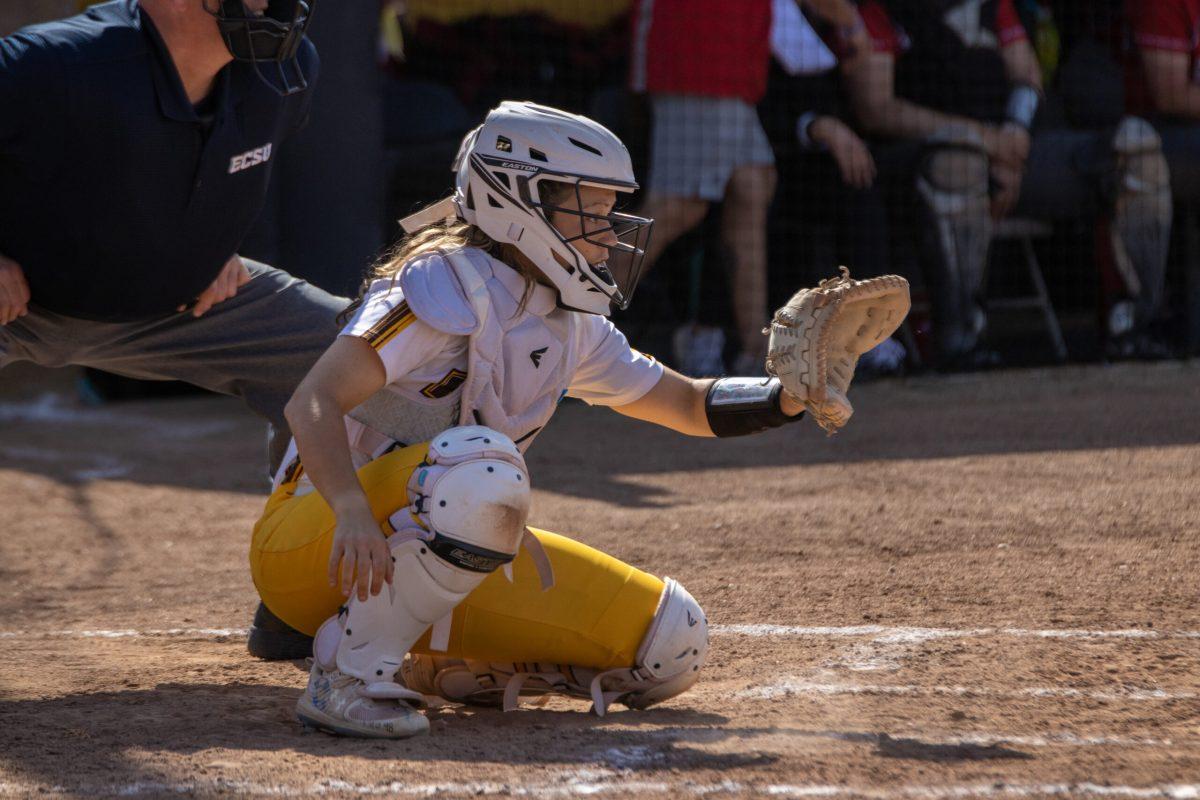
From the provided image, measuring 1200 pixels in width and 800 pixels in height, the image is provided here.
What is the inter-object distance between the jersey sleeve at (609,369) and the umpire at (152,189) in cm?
102

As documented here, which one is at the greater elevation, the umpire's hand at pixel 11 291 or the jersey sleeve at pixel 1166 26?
the jersey sleeve at pixel 1166 26

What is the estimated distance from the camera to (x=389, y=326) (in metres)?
3.17

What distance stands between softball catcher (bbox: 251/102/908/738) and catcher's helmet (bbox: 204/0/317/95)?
792mm

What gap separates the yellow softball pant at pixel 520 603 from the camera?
3.38 m

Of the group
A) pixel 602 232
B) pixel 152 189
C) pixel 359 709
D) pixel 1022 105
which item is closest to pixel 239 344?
pixel 152 189

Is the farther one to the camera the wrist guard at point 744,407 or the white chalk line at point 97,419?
the white chalk line at point 97,419

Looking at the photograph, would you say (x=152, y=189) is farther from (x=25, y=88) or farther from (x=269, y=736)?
(x=269, y=736)

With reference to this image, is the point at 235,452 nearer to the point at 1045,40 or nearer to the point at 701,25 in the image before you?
the point at 701,25

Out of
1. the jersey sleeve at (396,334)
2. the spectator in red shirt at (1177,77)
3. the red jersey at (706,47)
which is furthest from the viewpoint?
the spectator in red shirt at (1177,77)

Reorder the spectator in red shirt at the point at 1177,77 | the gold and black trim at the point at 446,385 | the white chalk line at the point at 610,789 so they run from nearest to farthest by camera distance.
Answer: the white chalk line at the point at 610,789 → the gold and black trim at the point at 446,385 → the spectator in red shirt at the point at 1177,77

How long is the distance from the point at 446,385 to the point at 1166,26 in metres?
6.30

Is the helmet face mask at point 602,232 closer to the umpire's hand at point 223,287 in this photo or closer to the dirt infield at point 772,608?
the dirt infield at point 772,608

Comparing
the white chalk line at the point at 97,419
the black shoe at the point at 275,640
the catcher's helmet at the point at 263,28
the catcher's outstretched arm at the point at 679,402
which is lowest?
the white chalk line at the point at 97,419

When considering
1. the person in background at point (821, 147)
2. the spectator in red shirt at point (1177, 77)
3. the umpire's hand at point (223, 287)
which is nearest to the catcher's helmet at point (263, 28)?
the umpire's hand at point (223, 287)
